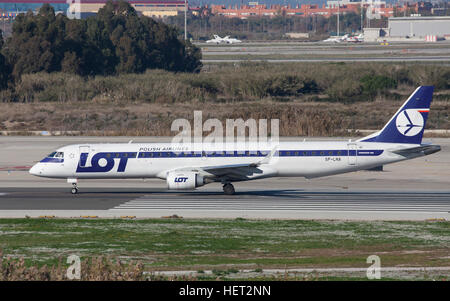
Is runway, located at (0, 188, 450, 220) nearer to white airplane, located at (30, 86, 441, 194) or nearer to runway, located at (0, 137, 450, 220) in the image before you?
runway, located at (0, 137, 450, 220)

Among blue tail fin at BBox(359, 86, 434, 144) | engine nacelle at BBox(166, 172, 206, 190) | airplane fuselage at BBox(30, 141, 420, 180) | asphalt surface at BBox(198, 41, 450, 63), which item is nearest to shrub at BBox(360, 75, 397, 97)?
asphalt surface at BBox(198, 41, 450, 63)

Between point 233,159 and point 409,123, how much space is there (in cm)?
1023

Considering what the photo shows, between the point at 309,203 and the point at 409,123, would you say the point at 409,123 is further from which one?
the point at 309,203

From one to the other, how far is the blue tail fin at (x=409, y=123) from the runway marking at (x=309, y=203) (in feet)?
10.5

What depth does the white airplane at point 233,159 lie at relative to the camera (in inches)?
1647

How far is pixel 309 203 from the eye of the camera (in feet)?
129

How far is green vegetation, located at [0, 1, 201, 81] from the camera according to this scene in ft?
349

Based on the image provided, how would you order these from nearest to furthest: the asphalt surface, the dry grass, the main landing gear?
the main landing gear → the dry grass → the asphalt surface

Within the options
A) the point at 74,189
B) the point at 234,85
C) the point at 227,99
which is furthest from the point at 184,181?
the point at 234,85

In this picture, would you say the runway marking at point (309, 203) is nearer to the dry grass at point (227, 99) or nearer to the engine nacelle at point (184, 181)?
the engine nacelle at point (184, 181)

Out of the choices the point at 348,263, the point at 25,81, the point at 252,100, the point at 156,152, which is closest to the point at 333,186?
the point at 156,152

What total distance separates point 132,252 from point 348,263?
7.33 meters

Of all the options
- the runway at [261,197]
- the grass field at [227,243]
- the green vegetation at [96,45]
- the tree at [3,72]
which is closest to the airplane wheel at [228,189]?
the runway at [261,197]

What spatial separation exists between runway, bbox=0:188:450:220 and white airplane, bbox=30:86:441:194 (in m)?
1.31
